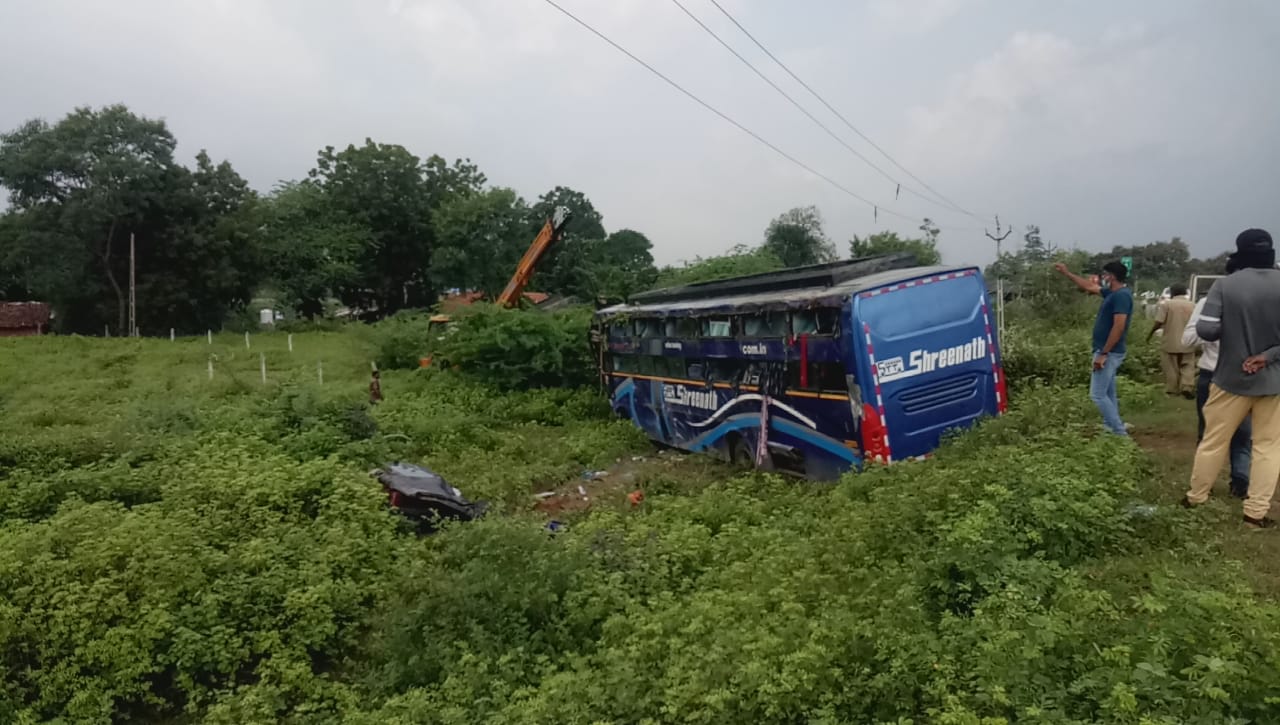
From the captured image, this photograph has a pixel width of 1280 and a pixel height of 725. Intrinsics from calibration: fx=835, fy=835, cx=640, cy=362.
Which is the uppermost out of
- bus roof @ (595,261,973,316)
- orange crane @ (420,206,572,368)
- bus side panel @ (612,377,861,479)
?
orange crane @ (420,206,572,368)

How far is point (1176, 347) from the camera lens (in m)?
11.0

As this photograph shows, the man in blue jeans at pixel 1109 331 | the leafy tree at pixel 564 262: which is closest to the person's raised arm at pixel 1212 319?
the man in blue jeans at pixel 1109 331

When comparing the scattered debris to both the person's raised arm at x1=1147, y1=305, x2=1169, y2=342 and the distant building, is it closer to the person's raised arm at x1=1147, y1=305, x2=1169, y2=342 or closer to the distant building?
the person's raised arm at x1=1147, y1=305, x2=1169, y2=342

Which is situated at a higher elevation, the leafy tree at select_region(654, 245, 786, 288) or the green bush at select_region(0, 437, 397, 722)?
the leafy tree at select_region(654, 245, 786, 288)

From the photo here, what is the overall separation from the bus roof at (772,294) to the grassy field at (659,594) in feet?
6.00

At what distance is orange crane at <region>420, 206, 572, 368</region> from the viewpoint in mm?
22922

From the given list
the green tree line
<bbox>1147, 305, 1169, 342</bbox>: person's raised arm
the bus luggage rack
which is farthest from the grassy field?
the green tree line

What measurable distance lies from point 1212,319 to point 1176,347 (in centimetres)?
645

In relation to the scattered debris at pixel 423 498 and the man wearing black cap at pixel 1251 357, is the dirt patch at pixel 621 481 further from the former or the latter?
the man wearing black cap at pixel 1251 357

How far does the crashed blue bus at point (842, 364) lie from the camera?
846 cm

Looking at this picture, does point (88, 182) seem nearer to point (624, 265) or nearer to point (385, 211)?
point (385, 211)

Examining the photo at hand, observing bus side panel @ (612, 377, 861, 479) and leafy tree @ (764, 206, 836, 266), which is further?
leafy tree @ (764, 206, 836, 266)

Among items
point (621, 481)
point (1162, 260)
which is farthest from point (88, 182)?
point (1162, 260)

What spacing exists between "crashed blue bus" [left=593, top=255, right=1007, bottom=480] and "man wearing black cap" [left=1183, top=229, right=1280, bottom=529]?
3184mm
